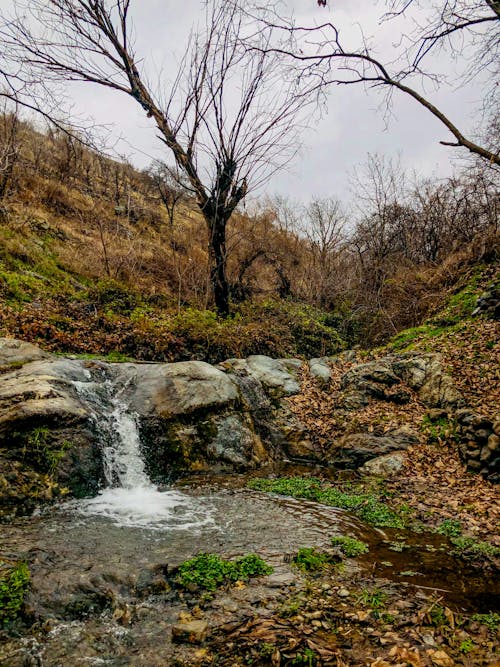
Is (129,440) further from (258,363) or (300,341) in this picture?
(300,341)

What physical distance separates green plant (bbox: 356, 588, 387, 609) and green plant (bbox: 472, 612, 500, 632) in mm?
701

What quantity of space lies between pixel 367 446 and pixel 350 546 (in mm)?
3346

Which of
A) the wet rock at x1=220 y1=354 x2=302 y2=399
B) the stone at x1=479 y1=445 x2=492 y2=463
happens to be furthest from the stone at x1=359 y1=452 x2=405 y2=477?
the wet rock at x1=220 y1=354 x2=302 y2=399

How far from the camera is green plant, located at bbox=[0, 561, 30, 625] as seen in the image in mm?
3103

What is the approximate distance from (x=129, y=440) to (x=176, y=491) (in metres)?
1.26

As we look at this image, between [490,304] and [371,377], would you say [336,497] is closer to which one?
[371,377]

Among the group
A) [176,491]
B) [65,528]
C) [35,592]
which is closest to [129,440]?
[176,491]

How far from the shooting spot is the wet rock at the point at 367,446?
7672 millimetres

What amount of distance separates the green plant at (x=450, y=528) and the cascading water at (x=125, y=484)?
2.84 metres

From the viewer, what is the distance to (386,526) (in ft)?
17.8

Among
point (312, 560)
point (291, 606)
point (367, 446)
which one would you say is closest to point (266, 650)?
point (291, 606)

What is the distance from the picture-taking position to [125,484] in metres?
6.39

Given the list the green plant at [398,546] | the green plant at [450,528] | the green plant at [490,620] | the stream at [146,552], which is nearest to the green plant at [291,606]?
the stream at [146,552]

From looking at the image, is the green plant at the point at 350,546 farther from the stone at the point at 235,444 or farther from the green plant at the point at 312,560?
the stone at the point at 235,444
